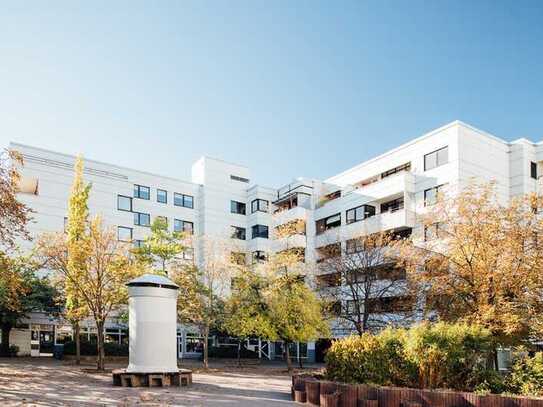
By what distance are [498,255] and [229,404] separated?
11.7 m

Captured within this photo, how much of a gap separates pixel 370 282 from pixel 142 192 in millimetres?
24990

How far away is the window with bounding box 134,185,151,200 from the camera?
4991cm

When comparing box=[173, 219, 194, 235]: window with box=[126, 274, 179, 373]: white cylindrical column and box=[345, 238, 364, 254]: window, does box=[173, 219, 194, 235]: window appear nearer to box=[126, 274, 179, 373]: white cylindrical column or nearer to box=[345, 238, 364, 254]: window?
box=[345, 238, 364, 254]: window

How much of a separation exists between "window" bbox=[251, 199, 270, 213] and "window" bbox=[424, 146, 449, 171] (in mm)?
18522

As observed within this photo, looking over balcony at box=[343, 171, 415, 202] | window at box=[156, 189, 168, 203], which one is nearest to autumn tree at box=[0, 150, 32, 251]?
balcony at box=[343, 171, 415, 202]

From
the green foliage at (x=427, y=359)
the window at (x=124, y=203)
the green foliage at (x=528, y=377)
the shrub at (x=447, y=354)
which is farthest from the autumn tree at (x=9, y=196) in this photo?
the window at (x=124, y=203)

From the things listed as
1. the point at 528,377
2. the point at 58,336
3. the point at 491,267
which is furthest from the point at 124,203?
the point at 528,377

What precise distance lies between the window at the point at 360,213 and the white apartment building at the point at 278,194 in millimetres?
83

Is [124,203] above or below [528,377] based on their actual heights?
above

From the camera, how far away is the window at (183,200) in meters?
52.3

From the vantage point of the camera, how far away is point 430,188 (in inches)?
1542

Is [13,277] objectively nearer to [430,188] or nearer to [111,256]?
[111,256]

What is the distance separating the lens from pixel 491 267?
20391 millimetres

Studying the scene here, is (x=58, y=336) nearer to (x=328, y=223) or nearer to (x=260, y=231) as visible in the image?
(x=260, y=231)
